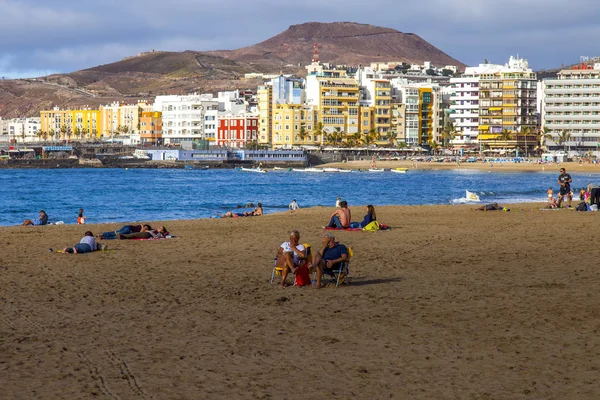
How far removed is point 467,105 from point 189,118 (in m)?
51.8

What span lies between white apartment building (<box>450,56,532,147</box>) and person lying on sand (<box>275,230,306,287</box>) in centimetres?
12998

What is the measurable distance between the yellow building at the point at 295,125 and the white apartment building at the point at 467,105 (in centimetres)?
2333

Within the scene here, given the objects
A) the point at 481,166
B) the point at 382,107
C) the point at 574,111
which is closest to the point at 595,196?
the point at 481,166

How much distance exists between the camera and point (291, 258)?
46.9 ft

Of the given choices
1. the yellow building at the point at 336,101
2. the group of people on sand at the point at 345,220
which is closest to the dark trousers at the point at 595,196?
the group of people on sand at the point at 345,220

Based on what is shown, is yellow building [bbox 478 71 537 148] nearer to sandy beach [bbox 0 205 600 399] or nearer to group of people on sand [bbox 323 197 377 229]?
group of people on sand [bbox 323 197 377 229]

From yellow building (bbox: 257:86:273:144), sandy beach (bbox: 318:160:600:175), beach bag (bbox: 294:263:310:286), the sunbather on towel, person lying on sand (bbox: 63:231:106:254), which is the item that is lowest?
sandy beach (bbox: 318:160:600:175)

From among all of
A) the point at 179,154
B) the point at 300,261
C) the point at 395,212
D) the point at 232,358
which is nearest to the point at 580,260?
the point at 300,261

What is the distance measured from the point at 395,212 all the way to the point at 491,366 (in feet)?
82.8

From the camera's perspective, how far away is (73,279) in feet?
49.8

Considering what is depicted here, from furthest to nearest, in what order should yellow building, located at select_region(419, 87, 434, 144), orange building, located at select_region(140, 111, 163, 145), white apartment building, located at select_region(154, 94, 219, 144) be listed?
orange building, located at select_region(140, 111, 163, 145) → white apartment building, located at select_region(154, 94, 219, 144) → yellow building, located at select_region(419, 87, 434, 144)

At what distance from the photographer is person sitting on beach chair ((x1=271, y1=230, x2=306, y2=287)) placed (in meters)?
14.2

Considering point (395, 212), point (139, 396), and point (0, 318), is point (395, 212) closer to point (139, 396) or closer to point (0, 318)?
point (0, 318)

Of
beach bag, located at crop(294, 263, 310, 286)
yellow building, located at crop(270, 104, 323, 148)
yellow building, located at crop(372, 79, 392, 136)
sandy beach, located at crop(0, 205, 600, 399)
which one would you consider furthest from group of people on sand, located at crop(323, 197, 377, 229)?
yellow building, located at crop(372, 79, 392, 136)
